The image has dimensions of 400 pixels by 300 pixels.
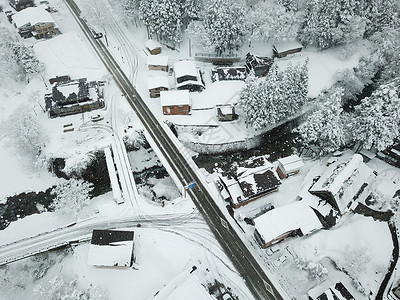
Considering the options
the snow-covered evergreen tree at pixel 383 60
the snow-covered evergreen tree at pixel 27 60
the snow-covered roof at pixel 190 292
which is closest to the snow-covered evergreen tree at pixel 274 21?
the snow-covered evergreen tree at pixel 383 60

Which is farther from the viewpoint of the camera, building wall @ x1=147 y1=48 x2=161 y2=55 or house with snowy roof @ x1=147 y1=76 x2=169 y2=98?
building wall @ x1=147 y1=48 x2=161 y2=55

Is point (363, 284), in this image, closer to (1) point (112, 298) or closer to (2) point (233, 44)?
(1) point (112, 298)

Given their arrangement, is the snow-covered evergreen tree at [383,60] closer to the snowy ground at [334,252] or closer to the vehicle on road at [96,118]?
the snowy ground at [334,252]

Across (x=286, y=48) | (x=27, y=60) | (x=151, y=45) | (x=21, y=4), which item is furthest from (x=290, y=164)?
(x=21, y=4)

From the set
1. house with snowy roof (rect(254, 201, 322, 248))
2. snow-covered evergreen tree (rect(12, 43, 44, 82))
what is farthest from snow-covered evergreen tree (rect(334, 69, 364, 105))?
snow-covered evergreen tree (rect(12, 43, 44, 82))

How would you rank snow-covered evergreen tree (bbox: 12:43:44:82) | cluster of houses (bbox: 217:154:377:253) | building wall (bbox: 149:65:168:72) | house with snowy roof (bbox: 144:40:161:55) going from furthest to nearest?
house with snowy roof (bbox: 144:40:161:55) < building wall (bbox: 149:65:168:72) < snow-covered evergreen tree (bbox: 12:43:44:82) < cluster of houses (bbox: 217:154:377:253)

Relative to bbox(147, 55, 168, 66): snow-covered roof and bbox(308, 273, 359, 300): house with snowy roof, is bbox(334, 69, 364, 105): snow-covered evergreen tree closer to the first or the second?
bbox(147, 55, 168, 66): snow-covered roof

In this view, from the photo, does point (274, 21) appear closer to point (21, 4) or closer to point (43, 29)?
point (43, 29)
